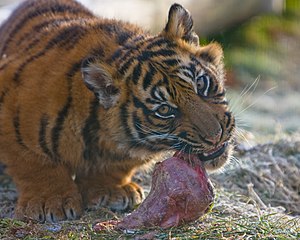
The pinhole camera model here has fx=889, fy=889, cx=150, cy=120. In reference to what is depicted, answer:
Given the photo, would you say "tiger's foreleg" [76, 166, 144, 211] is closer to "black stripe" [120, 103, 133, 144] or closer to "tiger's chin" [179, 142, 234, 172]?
"black stripe" [120, 103, 133, 144]

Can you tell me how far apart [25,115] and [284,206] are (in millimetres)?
1637

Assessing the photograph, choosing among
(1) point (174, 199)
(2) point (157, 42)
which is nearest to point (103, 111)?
(2) point (157, 42)

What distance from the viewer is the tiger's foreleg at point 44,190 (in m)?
4.33

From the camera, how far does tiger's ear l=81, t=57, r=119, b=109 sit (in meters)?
4.19

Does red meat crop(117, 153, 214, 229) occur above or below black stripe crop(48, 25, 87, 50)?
below

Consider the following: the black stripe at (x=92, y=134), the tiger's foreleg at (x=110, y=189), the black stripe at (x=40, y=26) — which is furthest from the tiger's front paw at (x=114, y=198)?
the black stripe at (x=40, y=26)

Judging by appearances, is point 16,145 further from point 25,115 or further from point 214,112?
point 214,112

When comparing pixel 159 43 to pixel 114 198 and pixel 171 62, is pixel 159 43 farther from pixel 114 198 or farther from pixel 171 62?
pixel 114 198

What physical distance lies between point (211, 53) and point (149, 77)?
43cm

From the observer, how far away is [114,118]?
4.30 metres

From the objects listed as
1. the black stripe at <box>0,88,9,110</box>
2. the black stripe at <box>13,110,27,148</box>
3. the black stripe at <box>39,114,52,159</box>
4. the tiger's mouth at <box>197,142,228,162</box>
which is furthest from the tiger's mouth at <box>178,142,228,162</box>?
the black stripe at <box>0,88,9,110</box>

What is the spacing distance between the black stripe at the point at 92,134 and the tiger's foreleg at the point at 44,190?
6.1 inches

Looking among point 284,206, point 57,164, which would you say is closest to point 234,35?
point 284,206

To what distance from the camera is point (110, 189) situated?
462cm
